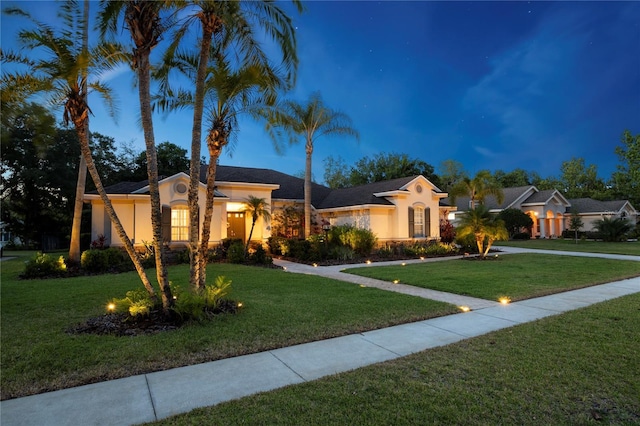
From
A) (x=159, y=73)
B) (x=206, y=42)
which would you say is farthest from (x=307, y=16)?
(x=159, y=73)

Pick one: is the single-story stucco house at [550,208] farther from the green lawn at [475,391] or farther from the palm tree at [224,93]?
the green lawn at [475,391]

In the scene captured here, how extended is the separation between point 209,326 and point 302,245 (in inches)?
451

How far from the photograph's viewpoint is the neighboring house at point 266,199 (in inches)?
619

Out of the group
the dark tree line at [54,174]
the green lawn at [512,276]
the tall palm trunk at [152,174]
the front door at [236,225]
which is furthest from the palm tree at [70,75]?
the dark tree line at [54,174]

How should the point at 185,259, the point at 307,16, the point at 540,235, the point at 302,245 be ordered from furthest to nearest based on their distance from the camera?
the point at 540,235 → the point at 302,245 → the point at 185,259 → the point at 307,16

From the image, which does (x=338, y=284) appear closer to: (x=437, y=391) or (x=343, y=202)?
(x=437, y=391)

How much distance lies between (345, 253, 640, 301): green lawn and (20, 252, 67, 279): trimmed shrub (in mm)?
→ 10991

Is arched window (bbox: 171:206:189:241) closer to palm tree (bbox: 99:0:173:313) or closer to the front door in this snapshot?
the front door

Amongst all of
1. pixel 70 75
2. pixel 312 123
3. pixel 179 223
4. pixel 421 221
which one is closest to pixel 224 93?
pixel 70 75

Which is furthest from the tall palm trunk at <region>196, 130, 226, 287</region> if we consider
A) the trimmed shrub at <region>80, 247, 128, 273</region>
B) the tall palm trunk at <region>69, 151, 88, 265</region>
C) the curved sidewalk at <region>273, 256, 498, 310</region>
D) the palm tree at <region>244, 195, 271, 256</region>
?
the tall palm trunk at <region>69, 151, 88, 265</region>

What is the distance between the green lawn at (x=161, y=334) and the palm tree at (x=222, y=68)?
1.81 metres

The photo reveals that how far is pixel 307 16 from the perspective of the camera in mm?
8125

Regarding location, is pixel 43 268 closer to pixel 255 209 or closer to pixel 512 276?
pixel 255 209

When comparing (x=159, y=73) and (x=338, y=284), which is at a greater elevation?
(x=159, y=73)
